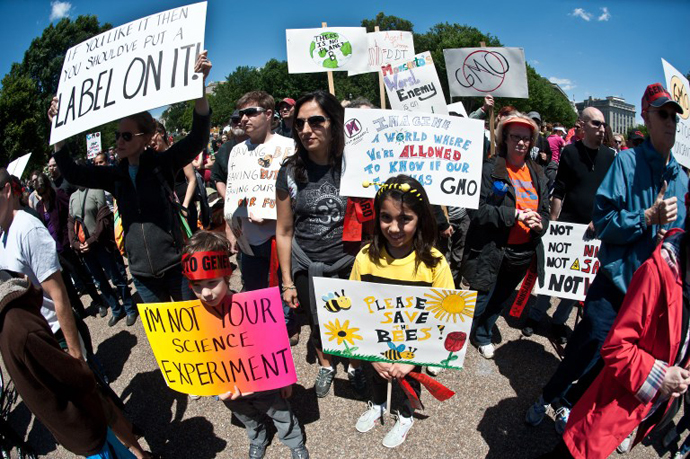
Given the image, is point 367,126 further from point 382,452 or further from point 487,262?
point 382,452

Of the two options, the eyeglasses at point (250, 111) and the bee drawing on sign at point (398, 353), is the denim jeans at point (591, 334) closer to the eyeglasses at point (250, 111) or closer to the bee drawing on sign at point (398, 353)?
the bee drawing on sign at point (398, 353)

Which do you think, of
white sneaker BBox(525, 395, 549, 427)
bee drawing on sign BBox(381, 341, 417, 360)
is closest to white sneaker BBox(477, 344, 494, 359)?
white sneaker BBox(525, 395, 549, 427)

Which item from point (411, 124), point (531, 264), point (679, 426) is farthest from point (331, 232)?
point (679, 426)

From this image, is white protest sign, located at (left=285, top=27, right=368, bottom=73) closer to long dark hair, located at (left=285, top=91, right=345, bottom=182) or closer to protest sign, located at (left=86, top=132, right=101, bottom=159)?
long dark hair, located at (left=285, top=91, right=345, bottom=182)

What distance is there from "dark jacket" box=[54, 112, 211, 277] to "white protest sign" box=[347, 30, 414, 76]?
334 cm

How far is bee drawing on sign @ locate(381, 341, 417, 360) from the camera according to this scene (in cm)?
228

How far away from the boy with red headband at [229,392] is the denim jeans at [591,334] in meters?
1.88

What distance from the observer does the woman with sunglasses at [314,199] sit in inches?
103

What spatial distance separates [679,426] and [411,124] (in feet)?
9.33

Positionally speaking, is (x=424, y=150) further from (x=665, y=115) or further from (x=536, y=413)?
(x=536, y=413)

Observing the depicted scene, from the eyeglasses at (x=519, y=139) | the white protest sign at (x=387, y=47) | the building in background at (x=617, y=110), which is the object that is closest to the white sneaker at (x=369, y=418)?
the eyeglasses at (x=519, y=139)

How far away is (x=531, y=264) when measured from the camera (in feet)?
11.7

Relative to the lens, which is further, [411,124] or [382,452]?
[411,124]

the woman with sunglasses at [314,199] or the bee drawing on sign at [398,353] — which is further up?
the woman with sunglasses at [314,199]
